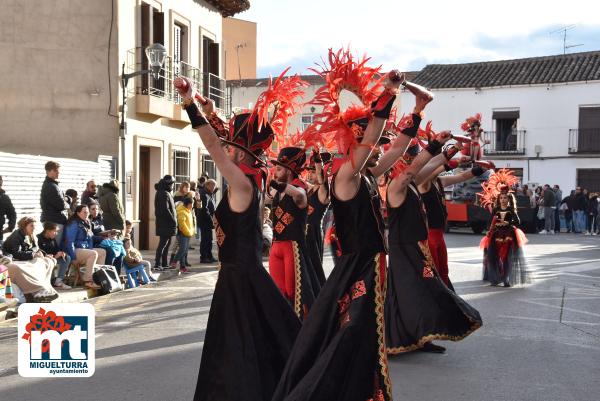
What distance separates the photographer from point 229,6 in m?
24.1

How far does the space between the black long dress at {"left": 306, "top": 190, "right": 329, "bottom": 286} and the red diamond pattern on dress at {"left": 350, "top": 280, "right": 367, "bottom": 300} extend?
10.4 ft

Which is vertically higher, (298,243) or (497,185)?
(497,185)

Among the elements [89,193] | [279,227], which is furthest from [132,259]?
[279,227]

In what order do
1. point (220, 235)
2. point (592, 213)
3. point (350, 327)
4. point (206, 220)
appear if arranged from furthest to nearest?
1. point (592, 213)
2. point (206, 220)
3. point (220, 235)
4. point (350, 327)

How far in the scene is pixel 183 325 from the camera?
9.07 m

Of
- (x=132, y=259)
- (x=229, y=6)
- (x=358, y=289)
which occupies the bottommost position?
(x=132, y=259)

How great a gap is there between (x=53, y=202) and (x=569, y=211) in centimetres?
2213

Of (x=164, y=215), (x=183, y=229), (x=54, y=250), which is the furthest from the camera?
(x=183, y=229)

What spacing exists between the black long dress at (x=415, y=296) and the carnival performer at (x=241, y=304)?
2479 millimetres

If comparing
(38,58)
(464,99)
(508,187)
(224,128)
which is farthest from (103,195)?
(464,99)

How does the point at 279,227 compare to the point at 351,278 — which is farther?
the point at 279,227

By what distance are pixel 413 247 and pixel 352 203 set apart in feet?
8.81

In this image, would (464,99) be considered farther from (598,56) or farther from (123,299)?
(123,299)

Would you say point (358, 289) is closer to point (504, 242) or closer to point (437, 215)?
point (437, 215)
